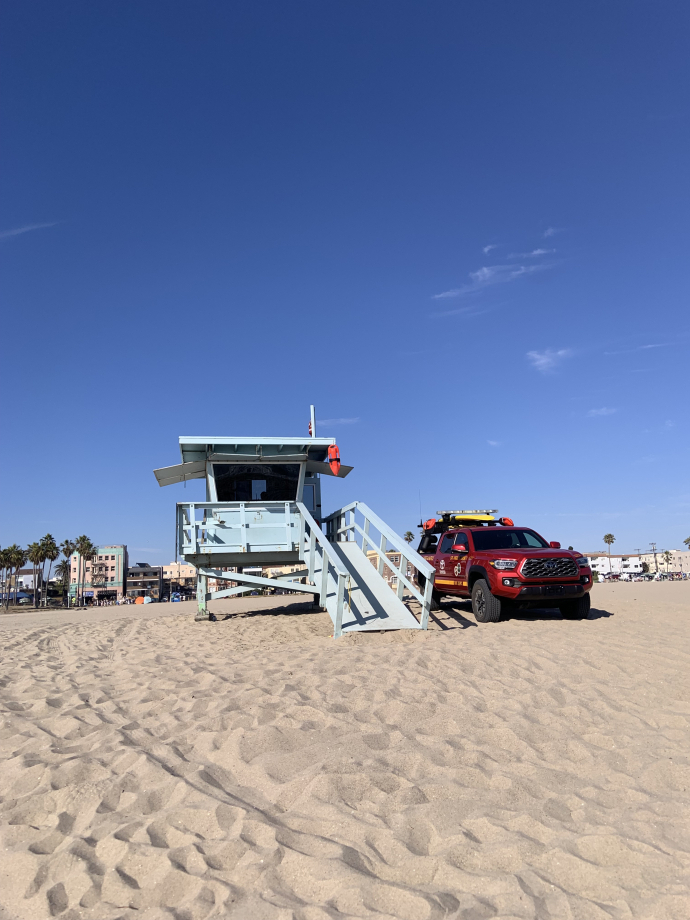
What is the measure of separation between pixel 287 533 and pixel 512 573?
5.45m

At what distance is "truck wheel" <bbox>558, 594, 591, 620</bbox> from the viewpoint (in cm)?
1062

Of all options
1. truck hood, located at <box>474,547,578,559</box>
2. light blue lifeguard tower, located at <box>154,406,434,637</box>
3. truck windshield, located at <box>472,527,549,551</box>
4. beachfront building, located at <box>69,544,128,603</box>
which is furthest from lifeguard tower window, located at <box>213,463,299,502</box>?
beachfront building, located at <box>69,544,128,603</box>

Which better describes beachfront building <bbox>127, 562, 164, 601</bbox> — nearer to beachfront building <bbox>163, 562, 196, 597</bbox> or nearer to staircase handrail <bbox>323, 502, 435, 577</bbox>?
beachfront building <bbox>163, 562, 196, 597</bbox>

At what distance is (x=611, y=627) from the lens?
936cm

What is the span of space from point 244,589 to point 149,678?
389 inches

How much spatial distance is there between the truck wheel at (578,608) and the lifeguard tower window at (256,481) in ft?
23.4

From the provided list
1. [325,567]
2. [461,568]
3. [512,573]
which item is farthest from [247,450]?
[512,573]

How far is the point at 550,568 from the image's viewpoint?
1012cm

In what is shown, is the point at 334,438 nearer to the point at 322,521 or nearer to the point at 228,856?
the point at 322,521

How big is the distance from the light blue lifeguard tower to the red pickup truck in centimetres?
104

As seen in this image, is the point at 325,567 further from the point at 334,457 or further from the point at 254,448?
the point at 254,448

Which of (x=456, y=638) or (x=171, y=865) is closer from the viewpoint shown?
(x=171, y=865)

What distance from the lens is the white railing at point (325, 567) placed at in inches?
369

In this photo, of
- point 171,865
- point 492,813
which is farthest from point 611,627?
point 171,865
